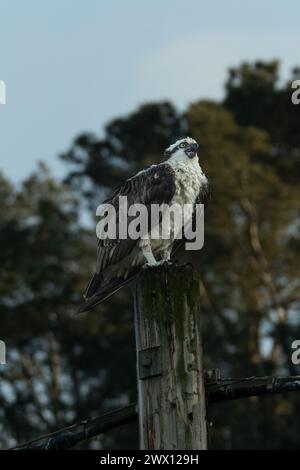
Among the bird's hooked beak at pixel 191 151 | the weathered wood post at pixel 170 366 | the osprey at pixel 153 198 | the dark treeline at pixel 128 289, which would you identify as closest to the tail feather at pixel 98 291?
the osprey at pixel 153 198

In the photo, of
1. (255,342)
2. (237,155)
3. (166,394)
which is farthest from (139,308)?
(255,342)

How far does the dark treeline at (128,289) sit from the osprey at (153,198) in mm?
21568

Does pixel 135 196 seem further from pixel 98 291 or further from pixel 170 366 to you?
pixel 170 366

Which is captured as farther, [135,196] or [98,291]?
[135,196]

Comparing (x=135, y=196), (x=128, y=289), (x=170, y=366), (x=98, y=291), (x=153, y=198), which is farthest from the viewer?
(x=128, y=289)

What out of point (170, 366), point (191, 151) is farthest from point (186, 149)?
point (170, 366)

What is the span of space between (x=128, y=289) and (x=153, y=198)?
2383 cm

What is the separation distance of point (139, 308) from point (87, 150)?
29573 mm

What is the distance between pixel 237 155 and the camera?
31516 millimetres

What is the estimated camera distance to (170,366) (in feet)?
19.8

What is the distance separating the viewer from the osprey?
8711mm
